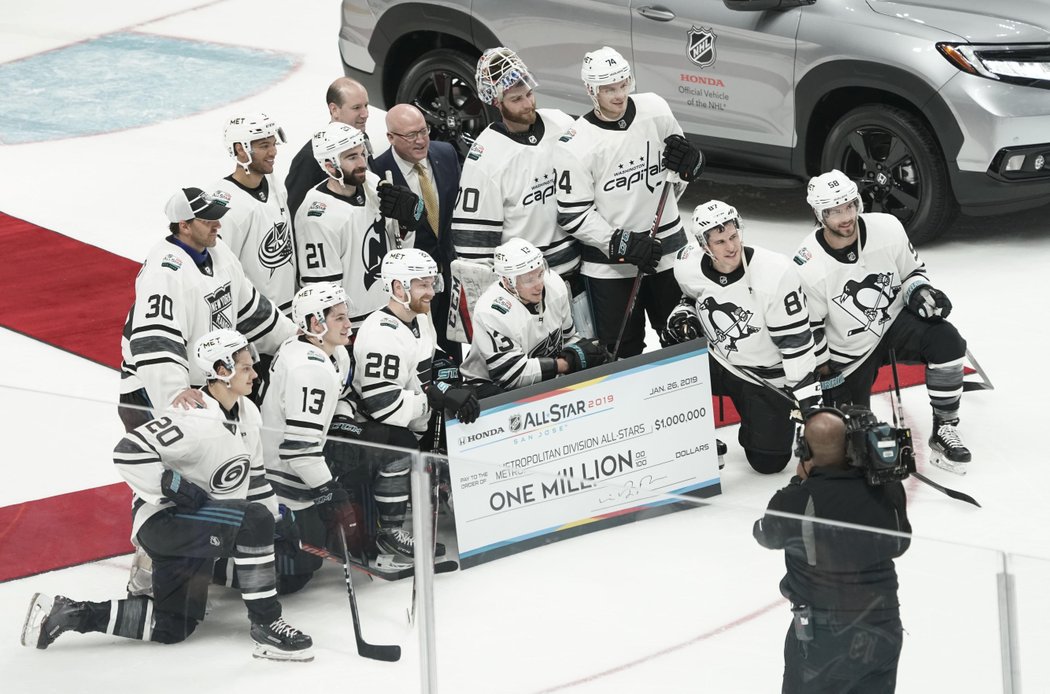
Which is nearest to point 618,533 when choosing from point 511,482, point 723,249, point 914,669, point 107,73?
point 511,482

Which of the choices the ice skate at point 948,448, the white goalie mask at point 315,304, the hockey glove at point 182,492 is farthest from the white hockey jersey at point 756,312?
Answer: the hockey glove at point 182,492

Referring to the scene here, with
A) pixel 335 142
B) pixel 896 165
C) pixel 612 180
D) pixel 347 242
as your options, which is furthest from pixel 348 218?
pixel 896 165

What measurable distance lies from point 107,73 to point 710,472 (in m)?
6.92

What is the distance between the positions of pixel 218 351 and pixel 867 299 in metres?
2.37

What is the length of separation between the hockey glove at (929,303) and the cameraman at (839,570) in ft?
5.73

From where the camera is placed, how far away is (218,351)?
4645 millimetres

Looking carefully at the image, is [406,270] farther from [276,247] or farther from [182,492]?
[182,492]

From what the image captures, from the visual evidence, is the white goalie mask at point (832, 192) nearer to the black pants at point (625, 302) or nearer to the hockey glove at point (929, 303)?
the hockey glove at point (929, 303)

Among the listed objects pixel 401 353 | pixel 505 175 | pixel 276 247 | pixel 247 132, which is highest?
pixel 247 132

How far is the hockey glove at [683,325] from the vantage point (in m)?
5.70

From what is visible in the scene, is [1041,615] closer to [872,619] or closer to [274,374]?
[872,619]

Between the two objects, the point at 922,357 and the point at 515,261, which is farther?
the point at 922,357

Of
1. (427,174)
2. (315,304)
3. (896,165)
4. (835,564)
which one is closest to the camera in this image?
(835,564)

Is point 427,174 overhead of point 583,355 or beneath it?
overhead
